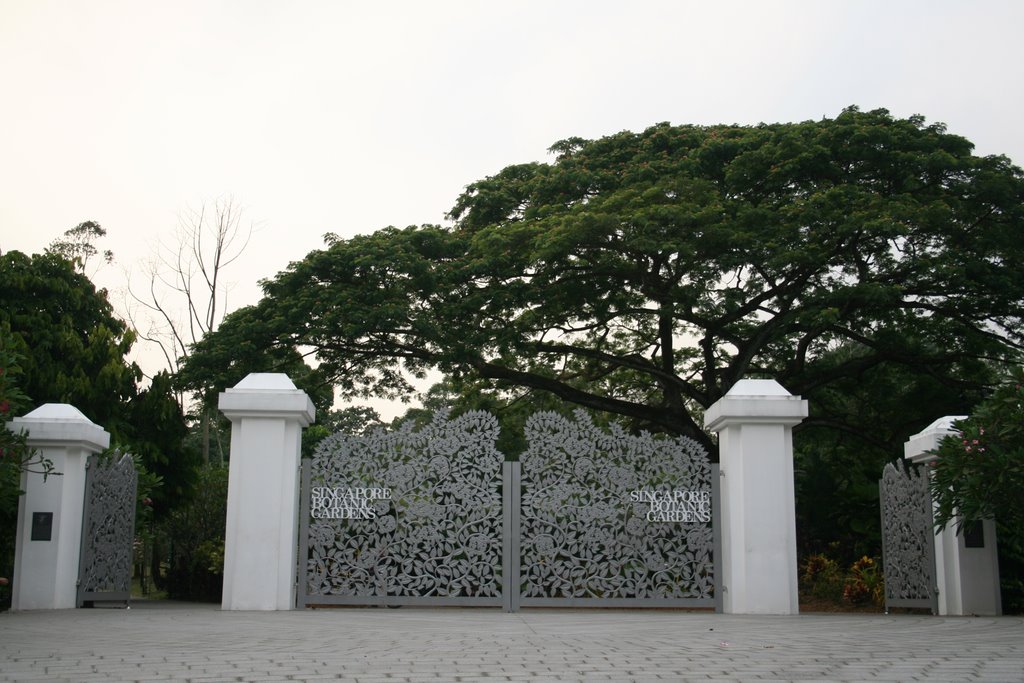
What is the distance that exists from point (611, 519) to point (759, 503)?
1.53 metres

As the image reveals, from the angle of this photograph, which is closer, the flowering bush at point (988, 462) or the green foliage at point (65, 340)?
the flowering bush at point (988, 462)

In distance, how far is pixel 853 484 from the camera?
17.6m

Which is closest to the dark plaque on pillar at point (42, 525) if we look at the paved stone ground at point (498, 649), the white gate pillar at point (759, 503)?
the paved stone ground at point (498, 649)

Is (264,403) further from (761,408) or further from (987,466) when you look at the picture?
(987,466)

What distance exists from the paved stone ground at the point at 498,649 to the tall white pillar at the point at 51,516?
94 cm

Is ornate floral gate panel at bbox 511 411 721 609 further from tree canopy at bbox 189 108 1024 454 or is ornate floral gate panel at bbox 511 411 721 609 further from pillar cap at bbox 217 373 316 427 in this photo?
tree canopy at bbox 189 108 1024 454

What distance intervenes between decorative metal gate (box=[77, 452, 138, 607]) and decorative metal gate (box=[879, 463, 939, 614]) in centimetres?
831

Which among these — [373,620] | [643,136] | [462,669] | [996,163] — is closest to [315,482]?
[373,620]

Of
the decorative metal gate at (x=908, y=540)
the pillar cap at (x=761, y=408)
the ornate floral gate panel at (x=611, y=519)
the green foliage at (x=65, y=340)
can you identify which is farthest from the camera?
the green foliage at (x=65, y=340)

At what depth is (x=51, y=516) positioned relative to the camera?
10945 mm

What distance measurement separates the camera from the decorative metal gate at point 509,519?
1107 centimetres

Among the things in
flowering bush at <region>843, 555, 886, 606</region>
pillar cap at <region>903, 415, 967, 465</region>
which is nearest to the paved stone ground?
pillar cap at <region>903, 415, 967, 465</region>

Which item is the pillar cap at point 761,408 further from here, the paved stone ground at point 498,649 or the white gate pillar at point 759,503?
the paved stone ground at point 498,649

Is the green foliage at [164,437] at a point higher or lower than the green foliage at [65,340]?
lower
